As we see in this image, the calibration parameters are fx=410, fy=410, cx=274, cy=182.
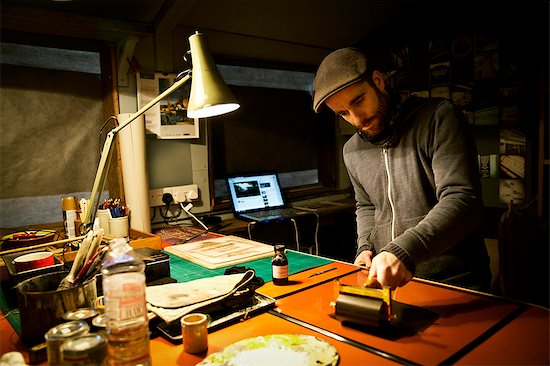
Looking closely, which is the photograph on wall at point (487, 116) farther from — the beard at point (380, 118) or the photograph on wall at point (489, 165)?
the beard at point (380, 118)

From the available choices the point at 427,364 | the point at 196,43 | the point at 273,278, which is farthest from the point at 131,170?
the point at 427,364

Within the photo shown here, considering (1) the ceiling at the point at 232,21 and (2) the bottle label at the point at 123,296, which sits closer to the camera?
(2) the bottle label at the point at 123,296

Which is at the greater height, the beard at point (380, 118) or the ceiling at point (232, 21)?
the ceiling at point (232, 21)

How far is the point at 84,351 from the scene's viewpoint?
0.74 meters

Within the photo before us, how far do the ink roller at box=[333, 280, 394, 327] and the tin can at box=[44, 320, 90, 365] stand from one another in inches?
24.5

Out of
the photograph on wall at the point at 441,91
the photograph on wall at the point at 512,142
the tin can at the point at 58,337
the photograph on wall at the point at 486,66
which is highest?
the photograph on wall at the point at 486,66

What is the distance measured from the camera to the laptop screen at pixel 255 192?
10.3 feet

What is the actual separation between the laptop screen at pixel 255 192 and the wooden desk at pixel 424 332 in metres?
1.82

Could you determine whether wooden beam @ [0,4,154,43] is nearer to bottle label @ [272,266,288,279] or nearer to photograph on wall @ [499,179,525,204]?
bottle label @ [272,266,288,279]

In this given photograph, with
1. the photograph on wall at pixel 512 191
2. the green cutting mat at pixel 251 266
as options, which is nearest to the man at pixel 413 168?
the green cutting mat at pixel 251 266

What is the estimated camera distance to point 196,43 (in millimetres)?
1482

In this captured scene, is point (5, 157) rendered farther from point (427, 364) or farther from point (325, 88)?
point (427, 364)

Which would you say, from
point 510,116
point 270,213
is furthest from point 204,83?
point 510,116

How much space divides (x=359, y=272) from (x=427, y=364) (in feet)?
2.21
